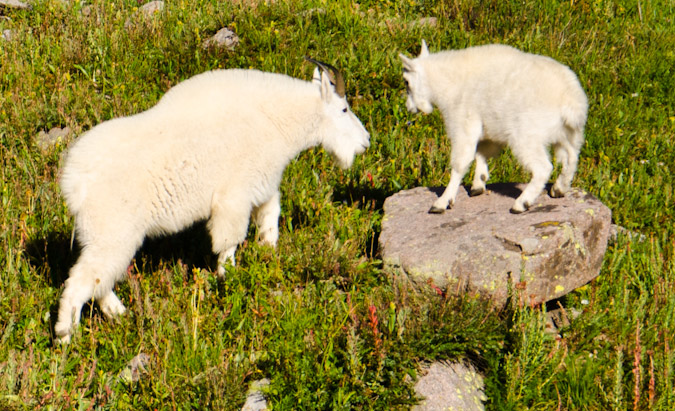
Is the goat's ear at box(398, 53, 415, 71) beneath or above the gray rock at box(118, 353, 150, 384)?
above

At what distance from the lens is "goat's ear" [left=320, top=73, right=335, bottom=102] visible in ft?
19.2

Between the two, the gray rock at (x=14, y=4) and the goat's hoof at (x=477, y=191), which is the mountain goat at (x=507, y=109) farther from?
the gray rock at (x=14, y=4)

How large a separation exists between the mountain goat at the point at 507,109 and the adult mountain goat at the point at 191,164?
929mm

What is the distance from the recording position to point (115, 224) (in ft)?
16.1

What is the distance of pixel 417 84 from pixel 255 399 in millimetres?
3464

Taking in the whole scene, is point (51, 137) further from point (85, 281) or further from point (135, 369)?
point (135, 369)

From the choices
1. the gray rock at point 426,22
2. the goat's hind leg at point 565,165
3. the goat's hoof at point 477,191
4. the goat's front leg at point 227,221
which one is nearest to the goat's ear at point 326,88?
the goat's front leg at point 227,221

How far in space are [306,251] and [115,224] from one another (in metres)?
1.62

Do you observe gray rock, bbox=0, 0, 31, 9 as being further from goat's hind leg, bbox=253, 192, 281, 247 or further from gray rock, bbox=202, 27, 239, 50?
goat's hind leg, bbox=253, 192, 281, 247

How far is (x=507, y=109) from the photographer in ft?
19.3

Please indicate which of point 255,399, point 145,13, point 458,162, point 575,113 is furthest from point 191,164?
point 145,13

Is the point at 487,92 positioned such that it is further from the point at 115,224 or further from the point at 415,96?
the point at 115,224

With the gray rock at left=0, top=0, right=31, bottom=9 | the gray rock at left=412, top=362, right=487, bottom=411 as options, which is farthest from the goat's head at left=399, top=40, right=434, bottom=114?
the gray rock at left=0, top=0, right=31, bottom=9

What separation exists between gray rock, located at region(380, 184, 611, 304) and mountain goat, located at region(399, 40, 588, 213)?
0.24 m
